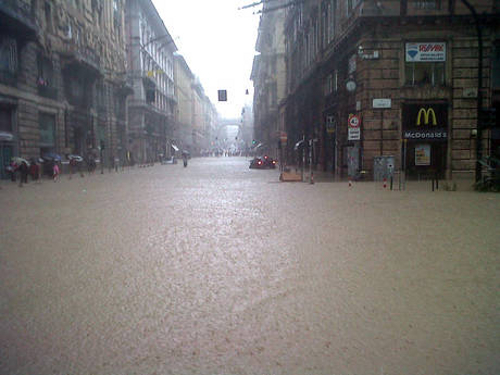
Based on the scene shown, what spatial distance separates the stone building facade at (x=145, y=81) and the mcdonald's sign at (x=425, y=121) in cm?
3671

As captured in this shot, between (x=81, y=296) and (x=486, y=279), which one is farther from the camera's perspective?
(x=486, y=279)

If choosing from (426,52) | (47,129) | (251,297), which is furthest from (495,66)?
(47,129)

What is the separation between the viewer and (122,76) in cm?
4991

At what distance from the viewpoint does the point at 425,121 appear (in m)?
22.9

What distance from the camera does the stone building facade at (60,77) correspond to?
26453mm

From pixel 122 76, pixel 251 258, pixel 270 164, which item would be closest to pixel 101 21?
pixel 122 76

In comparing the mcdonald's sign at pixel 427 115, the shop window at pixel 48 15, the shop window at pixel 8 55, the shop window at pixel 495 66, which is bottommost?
the mcdonald's sign at pixel 427 115

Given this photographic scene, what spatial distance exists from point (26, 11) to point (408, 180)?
2391 centimetres

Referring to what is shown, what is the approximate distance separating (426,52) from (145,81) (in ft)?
146

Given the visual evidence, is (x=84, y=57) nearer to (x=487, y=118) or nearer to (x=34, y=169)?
(x=34, y=169)

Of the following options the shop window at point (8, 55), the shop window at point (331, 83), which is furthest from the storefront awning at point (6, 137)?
the shop window at point (331, 83)

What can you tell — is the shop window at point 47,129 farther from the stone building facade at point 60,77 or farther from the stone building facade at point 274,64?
the stone building facade at point 274,64

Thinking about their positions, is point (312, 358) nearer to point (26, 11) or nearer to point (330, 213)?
point (330, 213)

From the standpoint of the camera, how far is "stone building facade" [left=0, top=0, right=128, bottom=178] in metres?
26.5
